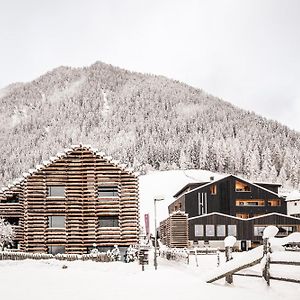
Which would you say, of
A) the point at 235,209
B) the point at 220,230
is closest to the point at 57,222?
the point at 220,230

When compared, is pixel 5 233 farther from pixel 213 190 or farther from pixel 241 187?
pixel 241 187

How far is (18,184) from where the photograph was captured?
42844 millimetres

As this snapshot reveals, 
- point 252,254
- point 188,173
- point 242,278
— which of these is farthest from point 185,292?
point 188,173

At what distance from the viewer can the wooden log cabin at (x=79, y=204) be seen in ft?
125

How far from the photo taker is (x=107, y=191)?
127 ft

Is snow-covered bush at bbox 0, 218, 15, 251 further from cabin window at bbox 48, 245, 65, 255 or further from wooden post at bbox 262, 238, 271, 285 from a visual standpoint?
wooden post at bbox 262, 238, 271, 285

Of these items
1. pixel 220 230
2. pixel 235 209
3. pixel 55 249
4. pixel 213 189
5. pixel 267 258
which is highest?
pixel 213 189

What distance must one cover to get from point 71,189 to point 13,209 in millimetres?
7799

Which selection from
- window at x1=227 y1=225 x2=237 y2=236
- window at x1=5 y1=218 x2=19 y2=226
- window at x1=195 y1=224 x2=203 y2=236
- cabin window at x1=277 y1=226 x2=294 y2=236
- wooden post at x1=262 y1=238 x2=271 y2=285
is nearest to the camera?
wooden post at x1=262 y1=238 x2=271 y2=285

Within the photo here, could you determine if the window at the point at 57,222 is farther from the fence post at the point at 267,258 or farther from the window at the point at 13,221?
the fence post at the point at 267,258

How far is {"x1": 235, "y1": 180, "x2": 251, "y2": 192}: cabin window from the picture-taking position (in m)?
67.7

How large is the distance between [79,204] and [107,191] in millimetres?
2416

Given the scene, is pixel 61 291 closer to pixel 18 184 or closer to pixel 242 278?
pixel 242 278

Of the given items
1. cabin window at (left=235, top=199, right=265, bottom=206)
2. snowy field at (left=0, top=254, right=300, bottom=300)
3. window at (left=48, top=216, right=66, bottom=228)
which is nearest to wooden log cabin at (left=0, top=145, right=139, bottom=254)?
window at (left=48, top=216, right=66, bottom=228)
